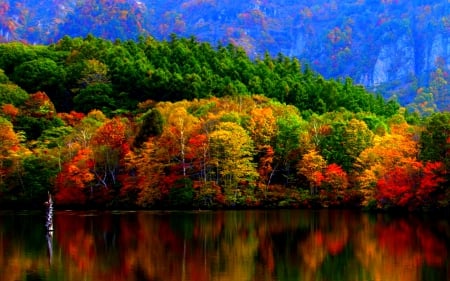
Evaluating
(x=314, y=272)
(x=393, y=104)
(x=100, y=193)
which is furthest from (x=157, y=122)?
(x=393, y=104)

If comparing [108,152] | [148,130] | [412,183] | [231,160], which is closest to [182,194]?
[231,160]

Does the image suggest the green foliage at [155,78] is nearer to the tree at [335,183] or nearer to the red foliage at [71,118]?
the red foliage at [71,118]

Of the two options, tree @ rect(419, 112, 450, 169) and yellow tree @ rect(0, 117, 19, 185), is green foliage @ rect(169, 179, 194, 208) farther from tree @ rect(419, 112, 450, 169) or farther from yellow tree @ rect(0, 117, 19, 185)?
tree @ rect(419, 112, 450, 169)

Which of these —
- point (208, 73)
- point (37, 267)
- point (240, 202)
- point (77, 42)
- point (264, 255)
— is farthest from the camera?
point (77, 42)

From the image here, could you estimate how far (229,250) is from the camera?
38938 mm

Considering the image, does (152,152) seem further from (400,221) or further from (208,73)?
(208,73)

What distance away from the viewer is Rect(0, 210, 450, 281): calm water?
30.9 meters

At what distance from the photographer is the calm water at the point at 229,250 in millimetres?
30938

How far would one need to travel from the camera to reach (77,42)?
150 m

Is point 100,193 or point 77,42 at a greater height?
point 77,42

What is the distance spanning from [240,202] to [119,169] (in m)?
14.9

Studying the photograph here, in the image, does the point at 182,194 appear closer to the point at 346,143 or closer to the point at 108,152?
the point at 108,152

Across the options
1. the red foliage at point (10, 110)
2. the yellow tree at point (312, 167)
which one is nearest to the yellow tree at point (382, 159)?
the yellow tree at point (312, 167)

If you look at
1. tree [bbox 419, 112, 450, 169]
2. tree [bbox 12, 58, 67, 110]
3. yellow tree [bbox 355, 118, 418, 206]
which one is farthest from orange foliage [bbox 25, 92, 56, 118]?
tree [bbox 419, 112, 450, 169]
